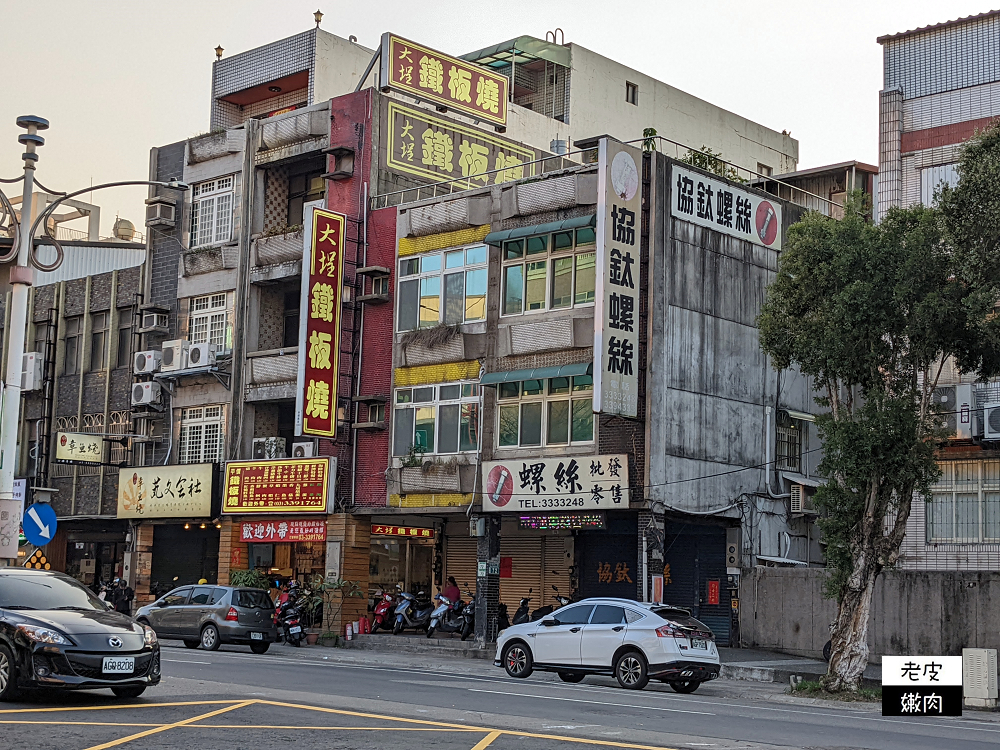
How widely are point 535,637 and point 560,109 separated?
28.0 meters

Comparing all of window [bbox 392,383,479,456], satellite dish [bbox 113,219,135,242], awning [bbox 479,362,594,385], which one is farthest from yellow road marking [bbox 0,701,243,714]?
satellite dish [bbox 113,219,135,242]

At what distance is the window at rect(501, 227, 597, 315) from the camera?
103 feet

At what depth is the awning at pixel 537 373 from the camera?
30625mm

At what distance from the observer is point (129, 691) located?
602 inches

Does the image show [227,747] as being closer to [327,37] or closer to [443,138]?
[443,138]

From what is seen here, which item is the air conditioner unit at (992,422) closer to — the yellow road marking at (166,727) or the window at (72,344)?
the yellow road marking at (166,727)

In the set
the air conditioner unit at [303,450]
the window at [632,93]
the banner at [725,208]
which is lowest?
the air conditioner unit at [303,450]

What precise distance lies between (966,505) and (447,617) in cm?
1324

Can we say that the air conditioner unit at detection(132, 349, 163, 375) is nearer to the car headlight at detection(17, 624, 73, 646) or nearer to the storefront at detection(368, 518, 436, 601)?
the storefront at detection(368, 518, 436, 601)

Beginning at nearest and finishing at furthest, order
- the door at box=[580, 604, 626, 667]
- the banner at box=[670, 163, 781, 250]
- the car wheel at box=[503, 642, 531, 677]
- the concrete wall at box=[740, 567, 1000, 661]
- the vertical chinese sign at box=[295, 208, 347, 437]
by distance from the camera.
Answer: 1. the door at box=[580, 604, 626, 667]
2. the car wheel at box=[503, 642, 531, 677]
3. the concrete wall at box=[740, 567, 1000, 661]
4. the banner at box=[670, 163, 781, 250]
5. the vertical chinese sign at box=[295, 208, 347, 437]

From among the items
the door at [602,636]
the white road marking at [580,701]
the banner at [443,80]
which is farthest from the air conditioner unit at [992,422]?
the banner at [443,80]

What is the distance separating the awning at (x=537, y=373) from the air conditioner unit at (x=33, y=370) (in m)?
21.0

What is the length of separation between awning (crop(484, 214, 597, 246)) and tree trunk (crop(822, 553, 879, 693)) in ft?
37.0

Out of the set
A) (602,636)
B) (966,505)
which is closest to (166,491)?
(602,636)
